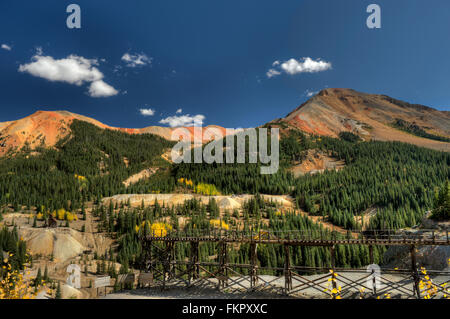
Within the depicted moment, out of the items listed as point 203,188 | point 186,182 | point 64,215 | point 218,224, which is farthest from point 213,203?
point 64,215

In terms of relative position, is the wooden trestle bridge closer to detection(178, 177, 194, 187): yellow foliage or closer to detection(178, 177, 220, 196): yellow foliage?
detection(178, 177, 220, 196): yellow foliage

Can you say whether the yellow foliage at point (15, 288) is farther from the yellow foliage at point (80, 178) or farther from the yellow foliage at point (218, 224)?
the yellow foliage at point (80, 178)

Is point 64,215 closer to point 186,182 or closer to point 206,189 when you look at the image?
point 186,182

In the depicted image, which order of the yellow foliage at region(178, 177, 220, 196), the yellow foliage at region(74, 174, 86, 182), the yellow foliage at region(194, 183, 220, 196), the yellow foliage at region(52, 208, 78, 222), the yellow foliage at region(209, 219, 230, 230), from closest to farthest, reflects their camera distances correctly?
the yellow foliage at region(209, 219, 230, 230) < the yellow foliage at region(52, 208, 78, 222) < the yellow foliage at region(194, 183, 220, 196) < the yellow foliage at region(178, 177, 220, 196) < the yellow foliage at region(74, 174, 86, 182)

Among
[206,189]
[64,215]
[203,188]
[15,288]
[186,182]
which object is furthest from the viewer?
[186,182]

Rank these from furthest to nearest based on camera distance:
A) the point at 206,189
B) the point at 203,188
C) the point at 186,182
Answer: the point at 186,182
the point at 203,188
the point at 206,189

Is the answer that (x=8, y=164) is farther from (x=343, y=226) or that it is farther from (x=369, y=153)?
(x=369, y=153)

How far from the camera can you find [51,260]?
2768 inches

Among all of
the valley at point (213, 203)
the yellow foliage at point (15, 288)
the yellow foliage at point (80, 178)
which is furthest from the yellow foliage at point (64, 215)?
the yellow foliage at point (15, 288)

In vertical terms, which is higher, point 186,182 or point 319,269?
point 186,182

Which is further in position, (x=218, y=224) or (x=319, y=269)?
(x=218, y=224)

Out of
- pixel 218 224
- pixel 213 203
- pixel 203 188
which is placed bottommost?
pixel 218 224

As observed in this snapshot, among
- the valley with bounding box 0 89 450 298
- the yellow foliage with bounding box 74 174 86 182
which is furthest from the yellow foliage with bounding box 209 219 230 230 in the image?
the yellow foliage with bounding box 74 174 86 182
